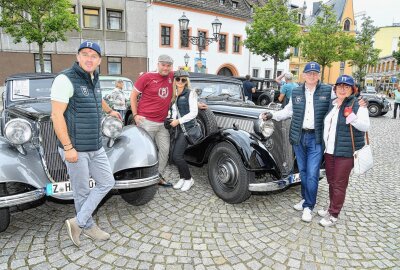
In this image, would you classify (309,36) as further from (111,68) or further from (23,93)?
(23,93)

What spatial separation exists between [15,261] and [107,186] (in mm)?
969

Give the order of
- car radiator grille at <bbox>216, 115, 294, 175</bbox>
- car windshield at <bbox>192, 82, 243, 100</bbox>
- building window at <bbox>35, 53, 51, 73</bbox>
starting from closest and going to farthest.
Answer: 1. car radiator grille at <bbox>216, 115, 294, 175</bbox>
2. car windshield at <bbox>192, 82, 243, 100</bbox>
3. building window at <bbox>35, 53, 51, 73</bbox>

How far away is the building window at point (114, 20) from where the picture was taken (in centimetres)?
2119

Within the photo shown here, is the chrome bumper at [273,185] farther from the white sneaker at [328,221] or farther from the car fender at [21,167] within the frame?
the car fender at [21,167]

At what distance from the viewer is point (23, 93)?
4391 mm

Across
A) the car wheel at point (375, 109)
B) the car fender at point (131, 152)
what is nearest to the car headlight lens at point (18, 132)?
the car fender at point (131, 152)

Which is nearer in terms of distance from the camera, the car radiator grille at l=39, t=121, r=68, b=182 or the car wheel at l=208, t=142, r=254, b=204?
the car radiator grille at l=39, t=121, r=68, b=182

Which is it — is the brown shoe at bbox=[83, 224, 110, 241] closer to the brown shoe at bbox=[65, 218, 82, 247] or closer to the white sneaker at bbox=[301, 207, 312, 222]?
the brown shoe at bbox=[65, 218, 82, 247]

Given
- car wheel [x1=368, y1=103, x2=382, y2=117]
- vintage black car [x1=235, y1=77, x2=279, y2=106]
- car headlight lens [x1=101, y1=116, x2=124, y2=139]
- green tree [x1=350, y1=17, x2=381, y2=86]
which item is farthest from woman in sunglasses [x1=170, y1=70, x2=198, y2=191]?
green tree [x1=350, y1=17, x2=381, y2=86]

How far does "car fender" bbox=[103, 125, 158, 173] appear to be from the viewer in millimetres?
3090

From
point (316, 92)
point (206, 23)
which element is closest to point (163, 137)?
point (316, 92)

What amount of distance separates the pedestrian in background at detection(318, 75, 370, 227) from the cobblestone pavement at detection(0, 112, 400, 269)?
0.59 metres

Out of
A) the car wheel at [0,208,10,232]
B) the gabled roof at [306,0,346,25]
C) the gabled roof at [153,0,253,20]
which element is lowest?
the car wheel at [0,208,10,232]

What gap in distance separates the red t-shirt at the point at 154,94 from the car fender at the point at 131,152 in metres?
0.57
